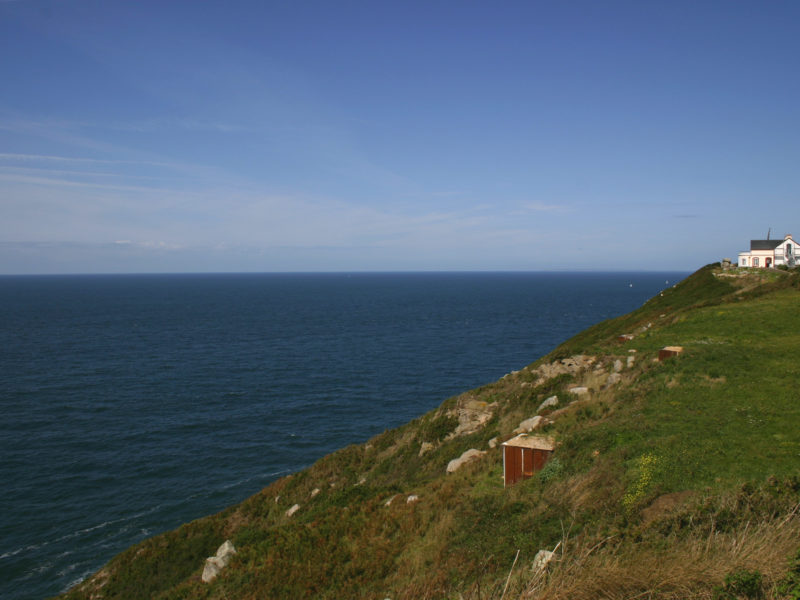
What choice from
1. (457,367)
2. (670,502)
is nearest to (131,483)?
(670,502)

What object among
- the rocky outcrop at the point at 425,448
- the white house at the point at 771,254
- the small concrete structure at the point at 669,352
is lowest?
the rocky outcrop at the point at 425,448

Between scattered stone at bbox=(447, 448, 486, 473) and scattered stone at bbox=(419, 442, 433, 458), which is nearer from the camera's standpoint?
scattered stone at bbox=(447, 448, 486, 473)

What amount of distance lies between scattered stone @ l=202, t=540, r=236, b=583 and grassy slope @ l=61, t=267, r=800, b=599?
389 millimetres

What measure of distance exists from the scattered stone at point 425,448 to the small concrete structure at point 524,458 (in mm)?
10019

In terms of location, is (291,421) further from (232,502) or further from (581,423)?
(581,423)

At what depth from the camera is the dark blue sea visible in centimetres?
2891

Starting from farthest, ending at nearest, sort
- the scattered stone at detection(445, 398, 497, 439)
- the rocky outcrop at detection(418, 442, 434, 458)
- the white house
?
1. the white house
2. the scattered stone at detection(445, 398, 497, 439)
3. the rocky outcrop at detection(418, 442, 434, 458)

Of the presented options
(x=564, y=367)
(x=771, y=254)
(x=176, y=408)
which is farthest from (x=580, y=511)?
(x=771, y=254)

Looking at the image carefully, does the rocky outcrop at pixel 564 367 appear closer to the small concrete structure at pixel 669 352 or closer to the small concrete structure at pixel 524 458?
the small concrete structure at pixel 669 352

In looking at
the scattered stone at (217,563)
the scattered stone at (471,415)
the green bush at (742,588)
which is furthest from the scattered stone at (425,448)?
the green bush at (742,588)

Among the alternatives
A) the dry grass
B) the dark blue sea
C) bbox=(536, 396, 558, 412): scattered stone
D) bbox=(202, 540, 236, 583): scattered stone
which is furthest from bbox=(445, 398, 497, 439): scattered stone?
the dry grass

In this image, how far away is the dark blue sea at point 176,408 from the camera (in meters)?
28.9

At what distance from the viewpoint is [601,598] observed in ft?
20.9

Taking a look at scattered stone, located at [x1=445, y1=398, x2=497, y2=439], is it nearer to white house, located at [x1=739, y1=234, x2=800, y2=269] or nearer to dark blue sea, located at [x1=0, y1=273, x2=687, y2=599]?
dark blue sea, located at [x1=0, y1=273, x2=687, y2=599]
